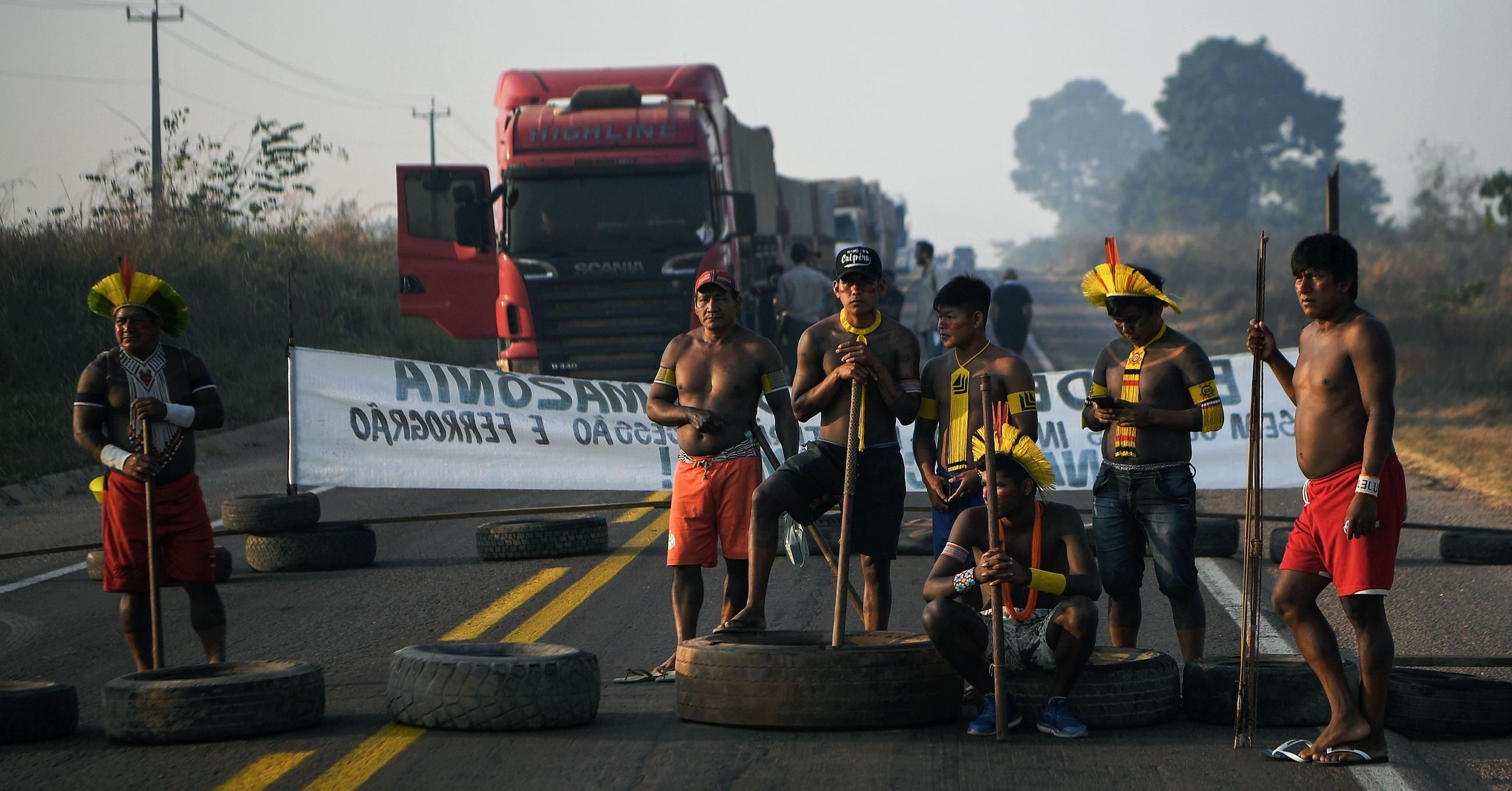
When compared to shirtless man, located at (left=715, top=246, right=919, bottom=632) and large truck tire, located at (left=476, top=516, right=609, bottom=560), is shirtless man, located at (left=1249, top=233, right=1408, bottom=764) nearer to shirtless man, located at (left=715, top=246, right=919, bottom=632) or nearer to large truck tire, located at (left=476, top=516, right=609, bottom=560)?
shirtless man, located at (left=715, top=246, right=919, bottom=632)

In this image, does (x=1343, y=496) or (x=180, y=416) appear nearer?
(x=1343, y=496)

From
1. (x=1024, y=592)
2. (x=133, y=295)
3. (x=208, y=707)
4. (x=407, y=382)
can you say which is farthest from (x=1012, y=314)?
(x=208, y=707)

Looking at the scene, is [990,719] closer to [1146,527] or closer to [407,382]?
[1146,527]

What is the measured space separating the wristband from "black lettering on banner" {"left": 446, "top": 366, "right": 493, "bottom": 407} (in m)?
5.40

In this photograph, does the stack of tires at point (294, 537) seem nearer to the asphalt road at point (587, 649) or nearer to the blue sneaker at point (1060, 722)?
the asphalt road at point (587, 649)

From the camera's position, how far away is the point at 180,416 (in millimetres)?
7336

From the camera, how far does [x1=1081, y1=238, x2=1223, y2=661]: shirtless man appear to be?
6848 millimetres

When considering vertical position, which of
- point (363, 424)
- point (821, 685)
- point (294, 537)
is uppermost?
point (363, 424)

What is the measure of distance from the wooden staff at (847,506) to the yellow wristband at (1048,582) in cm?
71

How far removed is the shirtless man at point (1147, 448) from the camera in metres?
6.85

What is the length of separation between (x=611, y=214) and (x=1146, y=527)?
13.5 metres

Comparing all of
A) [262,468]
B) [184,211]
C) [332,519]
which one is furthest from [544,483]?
[184,211]

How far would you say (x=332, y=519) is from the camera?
44.2 feet

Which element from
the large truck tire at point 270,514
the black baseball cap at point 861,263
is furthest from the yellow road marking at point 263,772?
the large truck tire at point 270,514
